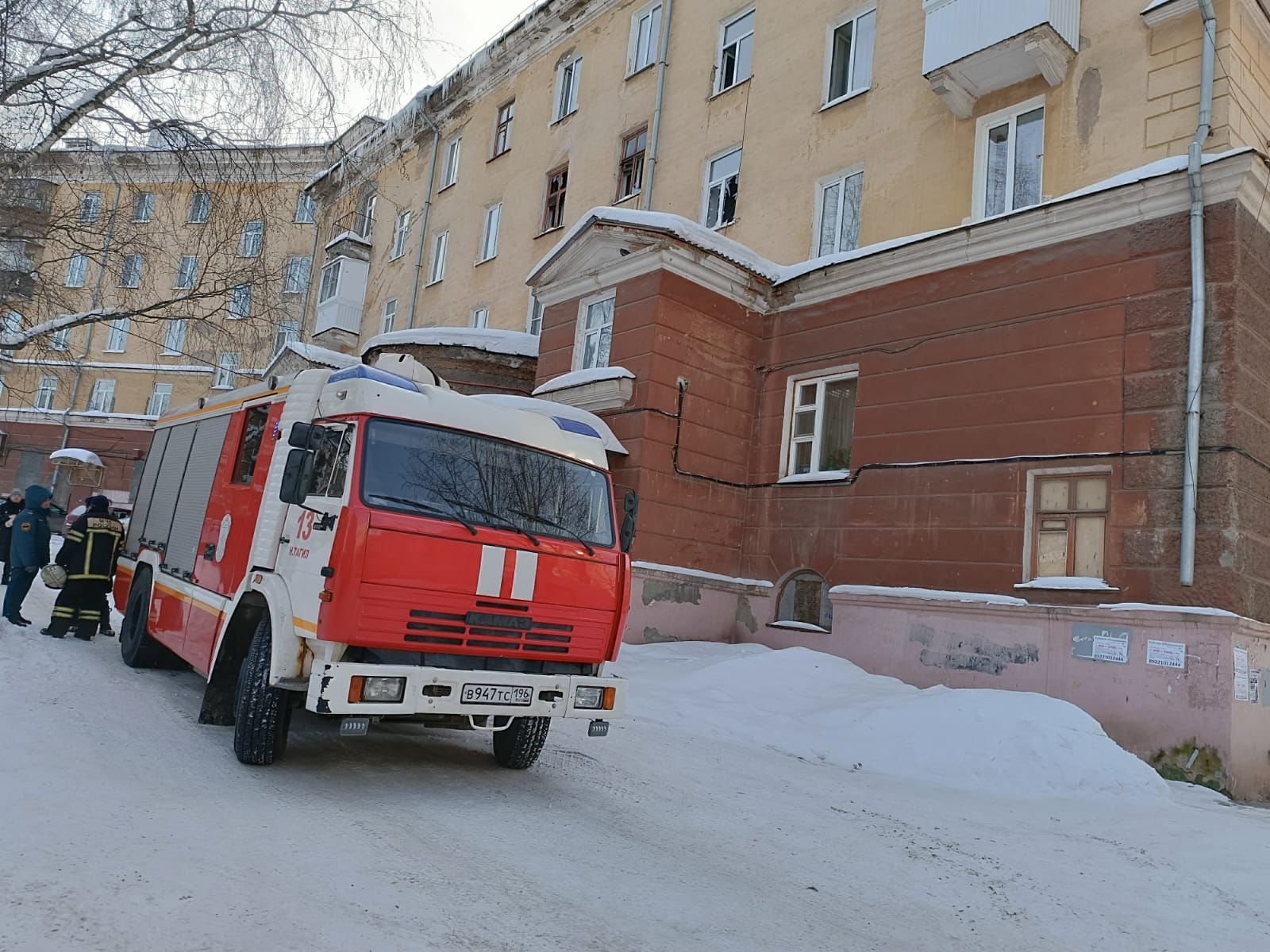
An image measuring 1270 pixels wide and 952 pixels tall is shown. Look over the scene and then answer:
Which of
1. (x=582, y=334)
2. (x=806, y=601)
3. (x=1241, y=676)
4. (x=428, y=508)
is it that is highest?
(x=582, y=334)

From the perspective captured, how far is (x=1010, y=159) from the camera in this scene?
1245 centimetres

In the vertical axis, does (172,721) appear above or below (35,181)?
below

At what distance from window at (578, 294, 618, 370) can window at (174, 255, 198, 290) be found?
5878 mm

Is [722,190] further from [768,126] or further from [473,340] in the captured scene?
[473,340]

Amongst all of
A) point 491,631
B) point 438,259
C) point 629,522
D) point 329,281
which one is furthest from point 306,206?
point 329,281

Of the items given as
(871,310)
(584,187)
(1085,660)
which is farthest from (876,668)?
(584,187)

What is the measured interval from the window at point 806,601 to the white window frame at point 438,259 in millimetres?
15305

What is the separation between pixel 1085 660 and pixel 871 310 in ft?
18.6

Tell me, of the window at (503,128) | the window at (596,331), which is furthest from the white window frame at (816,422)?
the window at (503,128)

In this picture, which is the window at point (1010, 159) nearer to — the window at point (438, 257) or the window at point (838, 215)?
the window at point (838, 215)

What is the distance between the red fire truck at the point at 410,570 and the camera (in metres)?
5.17

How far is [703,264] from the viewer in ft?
44.9

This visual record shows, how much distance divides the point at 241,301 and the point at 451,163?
15.3m

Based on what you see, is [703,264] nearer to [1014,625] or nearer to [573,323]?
[573,323]
